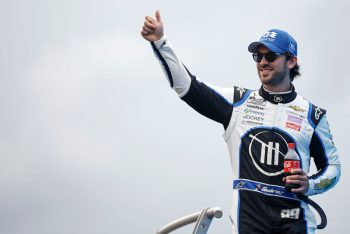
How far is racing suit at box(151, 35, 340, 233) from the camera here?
748cm

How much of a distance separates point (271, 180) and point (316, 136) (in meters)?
0.86

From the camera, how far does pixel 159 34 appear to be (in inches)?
289

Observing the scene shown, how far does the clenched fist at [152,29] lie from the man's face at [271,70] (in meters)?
1.38

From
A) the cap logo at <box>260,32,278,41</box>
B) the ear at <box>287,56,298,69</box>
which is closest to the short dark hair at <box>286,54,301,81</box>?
the ear at <box>287,56,298,69</box>

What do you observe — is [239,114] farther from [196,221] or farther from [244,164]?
[196,221]

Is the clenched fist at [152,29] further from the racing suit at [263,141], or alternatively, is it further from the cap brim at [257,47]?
the cap brim at [257,47]

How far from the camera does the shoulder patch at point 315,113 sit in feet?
26.4

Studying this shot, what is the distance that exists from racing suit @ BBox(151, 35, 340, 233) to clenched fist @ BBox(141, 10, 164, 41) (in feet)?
0.24

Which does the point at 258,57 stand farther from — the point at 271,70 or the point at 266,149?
the point at 266,149

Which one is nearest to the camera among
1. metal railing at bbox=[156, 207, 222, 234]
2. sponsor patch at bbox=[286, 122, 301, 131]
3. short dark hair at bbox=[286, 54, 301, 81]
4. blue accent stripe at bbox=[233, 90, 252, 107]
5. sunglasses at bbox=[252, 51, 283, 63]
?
metal railing at bbox=[156, 207, 222, 234]

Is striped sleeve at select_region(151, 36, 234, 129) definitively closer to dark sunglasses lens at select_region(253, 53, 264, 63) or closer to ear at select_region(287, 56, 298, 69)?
dark sunglasses lens at select_region(253, 53, 264, 63)

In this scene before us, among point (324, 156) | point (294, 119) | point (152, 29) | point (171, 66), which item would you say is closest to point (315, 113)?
point (294, 119)

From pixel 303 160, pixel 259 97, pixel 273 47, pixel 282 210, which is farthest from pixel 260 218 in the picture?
pixel 273 47

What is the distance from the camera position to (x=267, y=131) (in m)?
7.81
